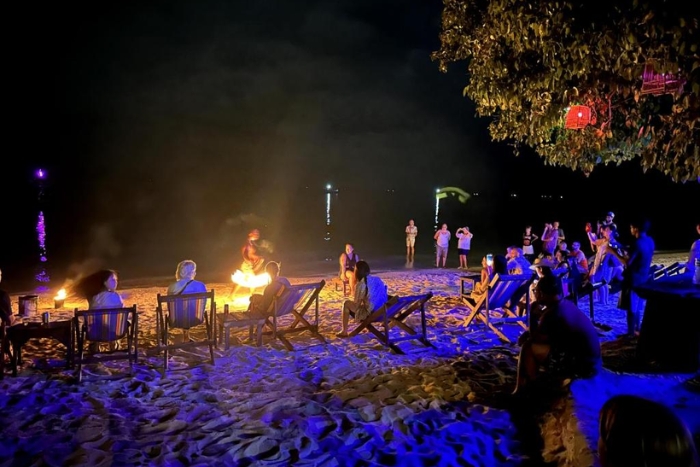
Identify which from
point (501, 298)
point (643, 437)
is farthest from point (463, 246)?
point (643, 437)

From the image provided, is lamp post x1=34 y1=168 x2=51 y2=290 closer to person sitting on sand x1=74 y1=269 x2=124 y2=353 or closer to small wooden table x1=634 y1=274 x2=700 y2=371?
person sitting on sand x1=74 y1=269 x2=124 y2=353

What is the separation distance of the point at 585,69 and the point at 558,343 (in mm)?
2947

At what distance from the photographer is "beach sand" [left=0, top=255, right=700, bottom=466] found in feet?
12.9

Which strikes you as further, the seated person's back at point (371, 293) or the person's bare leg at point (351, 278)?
the person's bare leg at point (351, 278)

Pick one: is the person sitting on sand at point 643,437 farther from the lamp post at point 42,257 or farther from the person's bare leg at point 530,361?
the lamp post at point 42,257

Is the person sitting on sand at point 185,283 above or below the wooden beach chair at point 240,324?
above

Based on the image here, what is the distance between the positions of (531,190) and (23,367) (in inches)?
5416

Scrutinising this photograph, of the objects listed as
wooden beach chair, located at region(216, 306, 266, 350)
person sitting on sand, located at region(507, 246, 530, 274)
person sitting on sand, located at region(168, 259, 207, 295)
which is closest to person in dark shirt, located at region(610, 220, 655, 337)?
person sitting on sand, located at region(507, 246, 530, 274)

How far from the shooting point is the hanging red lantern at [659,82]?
459 cm

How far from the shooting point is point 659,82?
4.71 metres

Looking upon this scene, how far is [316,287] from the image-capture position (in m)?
7.40

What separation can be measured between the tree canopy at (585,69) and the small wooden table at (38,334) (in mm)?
6209

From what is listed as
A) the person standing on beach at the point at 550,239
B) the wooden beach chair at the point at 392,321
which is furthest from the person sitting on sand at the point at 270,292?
the person standing on beach at the point at 550,239

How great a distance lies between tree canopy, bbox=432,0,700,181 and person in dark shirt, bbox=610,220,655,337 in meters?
1.31
